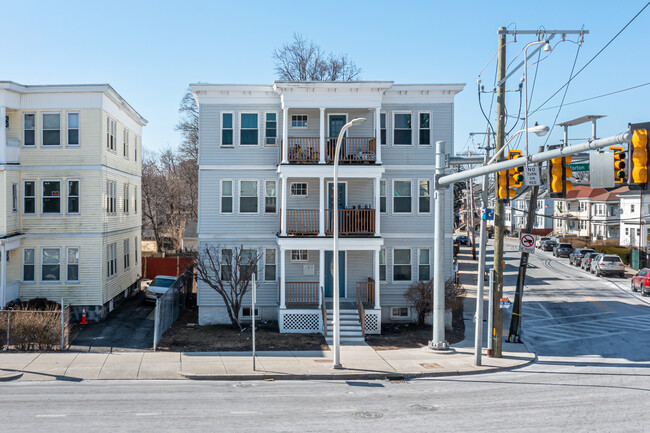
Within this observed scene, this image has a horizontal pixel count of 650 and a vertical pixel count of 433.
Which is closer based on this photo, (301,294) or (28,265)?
(301,294)

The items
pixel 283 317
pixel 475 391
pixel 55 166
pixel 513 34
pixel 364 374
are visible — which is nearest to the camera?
pixel 475 391

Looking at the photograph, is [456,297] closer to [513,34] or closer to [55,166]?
[513,34]

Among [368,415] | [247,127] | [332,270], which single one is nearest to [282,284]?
[332,270]

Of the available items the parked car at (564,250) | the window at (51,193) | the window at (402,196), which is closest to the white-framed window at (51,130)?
the window at (51,193)

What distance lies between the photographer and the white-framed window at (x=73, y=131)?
25.6 m

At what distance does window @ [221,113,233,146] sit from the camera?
25.2m

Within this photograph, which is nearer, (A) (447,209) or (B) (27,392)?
(B) (27,392)

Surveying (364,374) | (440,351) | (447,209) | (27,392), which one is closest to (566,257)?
(447,209)

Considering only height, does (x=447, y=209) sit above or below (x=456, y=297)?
above

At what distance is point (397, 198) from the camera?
2583 centimetres

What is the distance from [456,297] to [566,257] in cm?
3901

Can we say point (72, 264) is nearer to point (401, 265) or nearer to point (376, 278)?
point (376, 278)

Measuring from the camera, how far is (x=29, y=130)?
83.6 feet

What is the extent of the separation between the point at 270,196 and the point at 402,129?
6.38m
